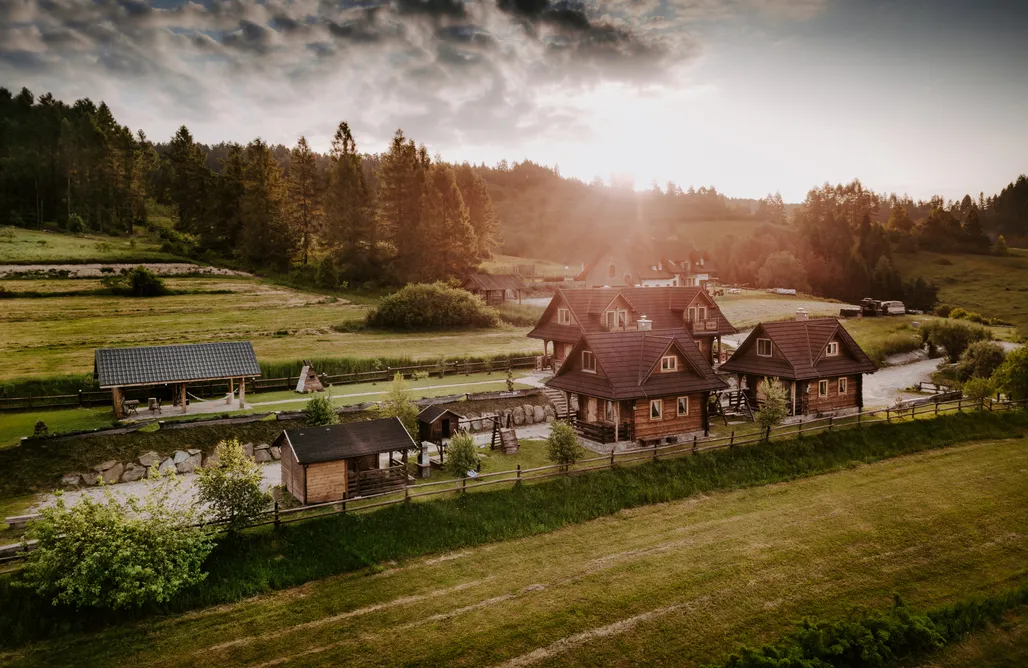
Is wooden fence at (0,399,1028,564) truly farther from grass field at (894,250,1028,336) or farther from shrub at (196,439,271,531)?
grass field at (894,250,1028,336)

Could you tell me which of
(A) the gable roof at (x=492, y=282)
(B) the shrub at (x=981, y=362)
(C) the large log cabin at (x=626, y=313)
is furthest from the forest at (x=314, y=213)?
(B) the shrub at (x=981, y=362)

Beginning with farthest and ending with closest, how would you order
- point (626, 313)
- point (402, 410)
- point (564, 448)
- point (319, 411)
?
point (626, 313) < point (319, 411) < point (402, 410) < point (564, 448)

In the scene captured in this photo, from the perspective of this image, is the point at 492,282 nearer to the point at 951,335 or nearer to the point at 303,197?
the point at 303,197

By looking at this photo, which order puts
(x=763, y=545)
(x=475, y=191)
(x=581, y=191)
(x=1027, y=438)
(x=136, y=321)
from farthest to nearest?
(x=581, y=191) < (x=475, y=191) < (x=136, y=321) < (x=1027, y=438) < (x=763, y=545)

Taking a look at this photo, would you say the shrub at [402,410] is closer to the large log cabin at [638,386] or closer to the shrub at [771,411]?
the large log cabin at [638,386]

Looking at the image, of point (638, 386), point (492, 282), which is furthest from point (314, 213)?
point (638, 386)

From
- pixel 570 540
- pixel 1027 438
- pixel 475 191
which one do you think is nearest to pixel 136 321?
pixel 570 540

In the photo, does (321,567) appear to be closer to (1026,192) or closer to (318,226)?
(318,226)
